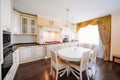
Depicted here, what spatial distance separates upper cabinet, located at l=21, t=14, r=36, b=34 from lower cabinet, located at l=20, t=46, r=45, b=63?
84 cm

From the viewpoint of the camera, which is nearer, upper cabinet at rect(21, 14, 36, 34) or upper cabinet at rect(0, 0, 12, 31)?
upper cabinet at rect(0, 0, 12, 31)

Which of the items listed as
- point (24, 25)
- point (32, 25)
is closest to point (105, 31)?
point (32, 25)

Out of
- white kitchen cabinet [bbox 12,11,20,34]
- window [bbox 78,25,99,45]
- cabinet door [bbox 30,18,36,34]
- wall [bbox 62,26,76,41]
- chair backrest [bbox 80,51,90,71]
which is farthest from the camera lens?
wall [bbox 62,26,76,41]

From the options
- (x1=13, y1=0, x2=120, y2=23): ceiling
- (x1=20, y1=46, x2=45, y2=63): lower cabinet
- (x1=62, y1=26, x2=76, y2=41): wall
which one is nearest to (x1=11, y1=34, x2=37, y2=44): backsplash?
(x1=20, y1=46, x2=45, y2=63): lower cabinet

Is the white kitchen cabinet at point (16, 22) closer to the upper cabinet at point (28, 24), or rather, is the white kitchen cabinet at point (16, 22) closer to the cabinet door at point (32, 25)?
the upper cabinet at point (28, 24)

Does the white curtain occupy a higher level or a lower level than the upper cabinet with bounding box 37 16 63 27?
lower

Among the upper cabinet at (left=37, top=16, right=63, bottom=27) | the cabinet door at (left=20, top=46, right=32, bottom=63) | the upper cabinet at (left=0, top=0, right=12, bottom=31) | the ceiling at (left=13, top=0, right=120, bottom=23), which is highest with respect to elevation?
the ceiling at (left=13, top=0, right=120, bottom=23)

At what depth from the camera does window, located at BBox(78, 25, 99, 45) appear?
4.22m

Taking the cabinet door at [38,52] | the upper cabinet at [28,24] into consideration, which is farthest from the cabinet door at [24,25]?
the cabinet door at [38,52]

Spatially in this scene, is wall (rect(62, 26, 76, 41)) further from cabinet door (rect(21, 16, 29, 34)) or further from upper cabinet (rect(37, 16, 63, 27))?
cabinet door (rect(21, 16, 29, 34))

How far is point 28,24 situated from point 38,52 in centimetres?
150

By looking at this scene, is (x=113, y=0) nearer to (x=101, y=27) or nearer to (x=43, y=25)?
(x=101, y=27)

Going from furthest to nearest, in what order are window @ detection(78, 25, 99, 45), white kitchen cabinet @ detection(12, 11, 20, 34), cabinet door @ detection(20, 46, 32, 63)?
window @ detection(78, 25, 99, 45) → cabinet door @ detection(20, 46, 32, 63) → white kitchen cabinet @ detection(12, 11, 20, 34)

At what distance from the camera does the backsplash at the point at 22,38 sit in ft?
10.9
